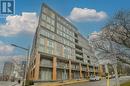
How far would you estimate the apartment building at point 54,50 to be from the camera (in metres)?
50.4

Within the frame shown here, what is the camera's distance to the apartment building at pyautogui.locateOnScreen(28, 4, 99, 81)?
50.4m

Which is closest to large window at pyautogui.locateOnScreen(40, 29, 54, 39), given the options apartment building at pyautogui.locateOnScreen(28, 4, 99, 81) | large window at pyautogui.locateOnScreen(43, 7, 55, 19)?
apartment building at pyautogui.locateOnScreen(28, 4, 99, 81)

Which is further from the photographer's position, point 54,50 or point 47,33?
point 54,50

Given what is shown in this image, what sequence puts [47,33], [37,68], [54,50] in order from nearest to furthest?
[37,68]
[47,33]
[54,50]

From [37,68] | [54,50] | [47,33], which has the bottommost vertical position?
[37,68]

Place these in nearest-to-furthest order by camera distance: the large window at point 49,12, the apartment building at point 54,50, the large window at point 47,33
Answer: the apartment building at point 54,50
the large window at point 47,33
the large window at point 49,12

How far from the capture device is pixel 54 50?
5588cm

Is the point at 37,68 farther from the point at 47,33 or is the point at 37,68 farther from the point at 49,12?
the point at 49,12

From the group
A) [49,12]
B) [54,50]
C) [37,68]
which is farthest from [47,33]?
[37,68]

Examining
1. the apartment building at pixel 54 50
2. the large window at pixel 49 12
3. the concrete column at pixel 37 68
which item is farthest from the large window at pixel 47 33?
the concrete column at pixel 37 68

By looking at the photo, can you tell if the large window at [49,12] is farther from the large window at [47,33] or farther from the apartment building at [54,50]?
the large window at [47,33]

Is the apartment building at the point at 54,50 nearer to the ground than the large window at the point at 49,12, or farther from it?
nearer to the ground

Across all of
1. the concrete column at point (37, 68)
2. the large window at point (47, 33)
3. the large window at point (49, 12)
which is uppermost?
the large window at point (49, 12)

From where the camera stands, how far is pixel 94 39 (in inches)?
951
